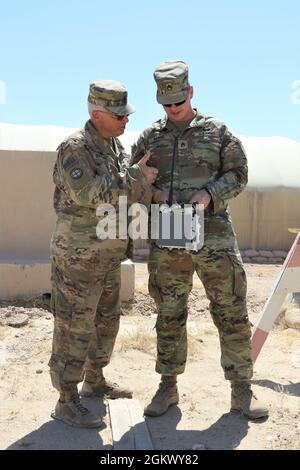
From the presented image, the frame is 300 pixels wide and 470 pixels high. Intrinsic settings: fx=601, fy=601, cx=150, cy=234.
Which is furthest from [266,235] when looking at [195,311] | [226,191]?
[226,191]

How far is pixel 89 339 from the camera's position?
11.1ft

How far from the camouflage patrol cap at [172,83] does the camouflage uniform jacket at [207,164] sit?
212 millimetres

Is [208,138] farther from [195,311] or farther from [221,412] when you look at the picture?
[195,311]

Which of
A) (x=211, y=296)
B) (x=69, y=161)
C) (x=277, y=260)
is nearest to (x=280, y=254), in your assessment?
(x=277, y=260)

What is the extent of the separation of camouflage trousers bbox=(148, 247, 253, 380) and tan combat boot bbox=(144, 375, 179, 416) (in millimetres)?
201

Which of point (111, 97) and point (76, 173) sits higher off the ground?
point (111, 97)

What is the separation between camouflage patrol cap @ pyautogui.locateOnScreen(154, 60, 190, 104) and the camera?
128 inches

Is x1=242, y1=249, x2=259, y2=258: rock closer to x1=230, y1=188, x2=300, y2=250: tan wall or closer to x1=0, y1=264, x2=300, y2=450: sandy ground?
x1=230, y1=188, x2=300, y2=250: tan wall

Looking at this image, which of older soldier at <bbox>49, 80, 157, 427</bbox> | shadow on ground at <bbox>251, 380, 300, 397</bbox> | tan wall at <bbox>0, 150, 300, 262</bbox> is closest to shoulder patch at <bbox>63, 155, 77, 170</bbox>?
older soldier at <bbox>49, 80, 157, 427</bbox>

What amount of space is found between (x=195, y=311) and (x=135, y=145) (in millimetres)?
3942

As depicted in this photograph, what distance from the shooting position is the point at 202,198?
3.27 metres

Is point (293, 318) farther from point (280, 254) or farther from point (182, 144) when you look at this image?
point (280, 254)

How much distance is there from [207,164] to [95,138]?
652 mm

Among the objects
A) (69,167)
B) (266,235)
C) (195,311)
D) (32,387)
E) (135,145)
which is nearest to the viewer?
(69,167)
